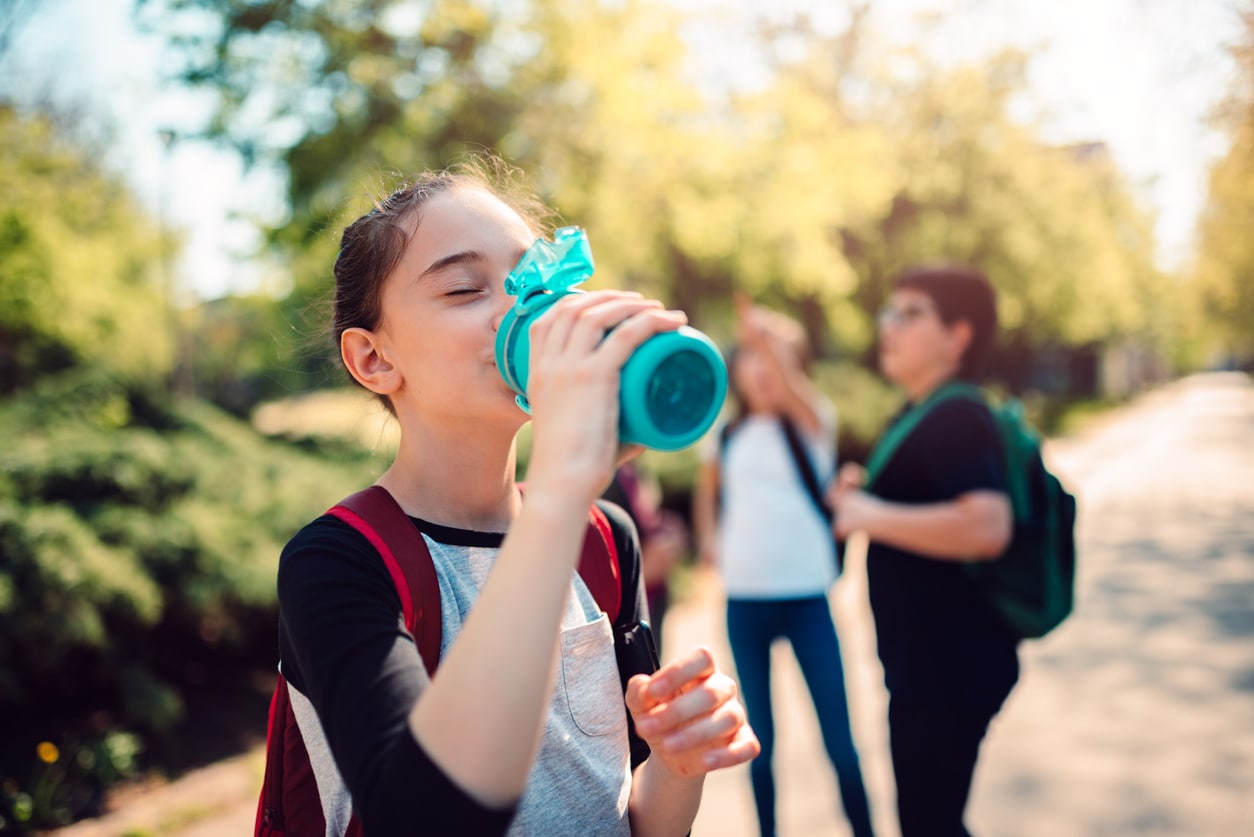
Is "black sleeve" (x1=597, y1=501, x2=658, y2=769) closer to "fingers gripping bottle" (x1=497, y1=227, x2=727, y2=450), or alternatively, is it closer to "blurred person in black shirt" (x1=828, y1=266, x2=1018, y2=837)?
"fingers gripping bottle" (x1=497, y1=227, x2=727, y2=450)

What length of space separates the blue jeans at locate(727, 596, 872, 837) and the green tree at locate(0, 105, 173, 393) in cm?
520

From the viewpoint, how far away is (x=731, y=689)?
3.54 feet

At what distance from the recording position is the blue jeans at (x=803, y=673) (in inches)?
121

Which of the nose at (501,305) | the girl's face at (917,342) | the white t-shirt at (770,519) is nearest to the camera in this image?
the nose at (501,305)

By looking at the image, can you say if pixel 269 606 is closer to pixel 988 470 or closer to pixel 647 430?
pixel 988 470

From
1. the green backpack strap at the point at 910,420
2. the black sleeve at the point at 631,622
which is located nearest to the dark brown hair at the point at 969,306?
the green backpack strap at the point at 910,420

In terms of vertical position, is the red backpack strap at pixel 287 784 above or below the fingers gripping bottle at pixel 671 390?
below

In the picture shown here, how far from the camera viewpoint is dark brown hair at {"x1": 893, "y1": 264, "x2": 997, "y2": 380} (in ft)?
8.87

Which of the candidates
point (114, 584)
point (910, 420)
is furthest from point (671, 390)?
point (114, 584)

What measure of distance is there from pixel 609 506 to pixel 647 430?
665mm

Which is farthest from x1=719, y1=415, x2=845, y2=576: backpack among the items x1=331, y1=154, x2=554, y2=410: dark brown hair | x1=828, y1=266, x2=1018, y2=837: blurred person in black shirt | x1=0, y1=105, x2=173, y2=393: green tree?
x1=0, y1=105, x2=173, y2=393: green tree

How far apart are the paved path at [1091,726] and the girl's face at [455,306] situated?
2939mm

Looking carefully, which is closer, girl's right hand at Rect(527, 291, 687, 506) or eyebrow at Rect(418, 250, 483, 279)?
girl's right hand at Rect(527, 291, 687, 506)

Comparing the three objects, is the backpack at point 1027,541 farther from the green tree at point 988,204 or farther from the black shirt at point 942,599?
the green tree at point 988,204
